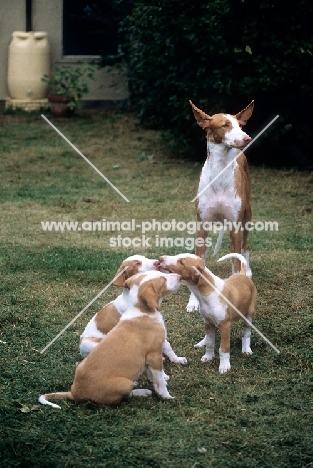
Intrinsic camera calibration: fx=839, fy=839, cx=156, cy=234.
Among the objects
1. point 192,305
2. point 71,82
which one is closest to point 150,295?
point 192,305

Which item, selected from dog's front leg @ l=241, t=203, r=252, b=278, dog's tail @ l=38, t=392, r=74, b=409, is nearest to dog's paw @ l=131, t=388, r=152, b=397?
dog's tail @ l=38, t=392, r=74, b=409

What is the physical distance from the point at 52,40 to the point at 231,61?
7.23 metres

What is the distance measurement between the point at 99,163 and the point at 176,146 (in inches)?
55.1

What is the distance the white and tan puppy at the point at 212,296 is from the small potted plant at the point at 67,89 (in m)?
11.4

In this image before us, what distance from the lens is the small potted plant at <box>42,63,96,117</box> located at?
16500 mm

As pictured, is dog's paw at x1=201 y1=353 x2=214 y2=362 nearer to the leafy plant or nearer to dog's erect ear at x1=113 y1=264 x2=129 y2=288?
dog's erect ear at x1=113 y1=264 x2=129 y2=288

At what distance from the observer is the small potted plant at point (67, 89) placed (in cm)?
1650

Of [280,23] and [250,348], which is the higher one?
[280,23]

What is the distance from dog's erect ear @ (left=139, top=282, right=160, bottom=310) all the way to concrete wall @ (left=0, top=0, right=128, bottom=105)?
490 inches

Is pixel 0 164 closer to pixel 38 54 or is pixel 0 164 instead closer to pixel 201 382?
pixel 38 54

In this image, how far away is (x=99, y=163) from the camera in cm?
1283

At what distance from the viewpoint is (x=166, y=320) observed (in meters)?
6.57

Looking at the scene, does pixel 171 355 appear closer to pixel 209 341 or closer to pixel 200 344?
Answer: pixel 209 341

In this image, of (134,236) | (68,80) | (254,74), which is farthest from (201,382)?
(68,80)
